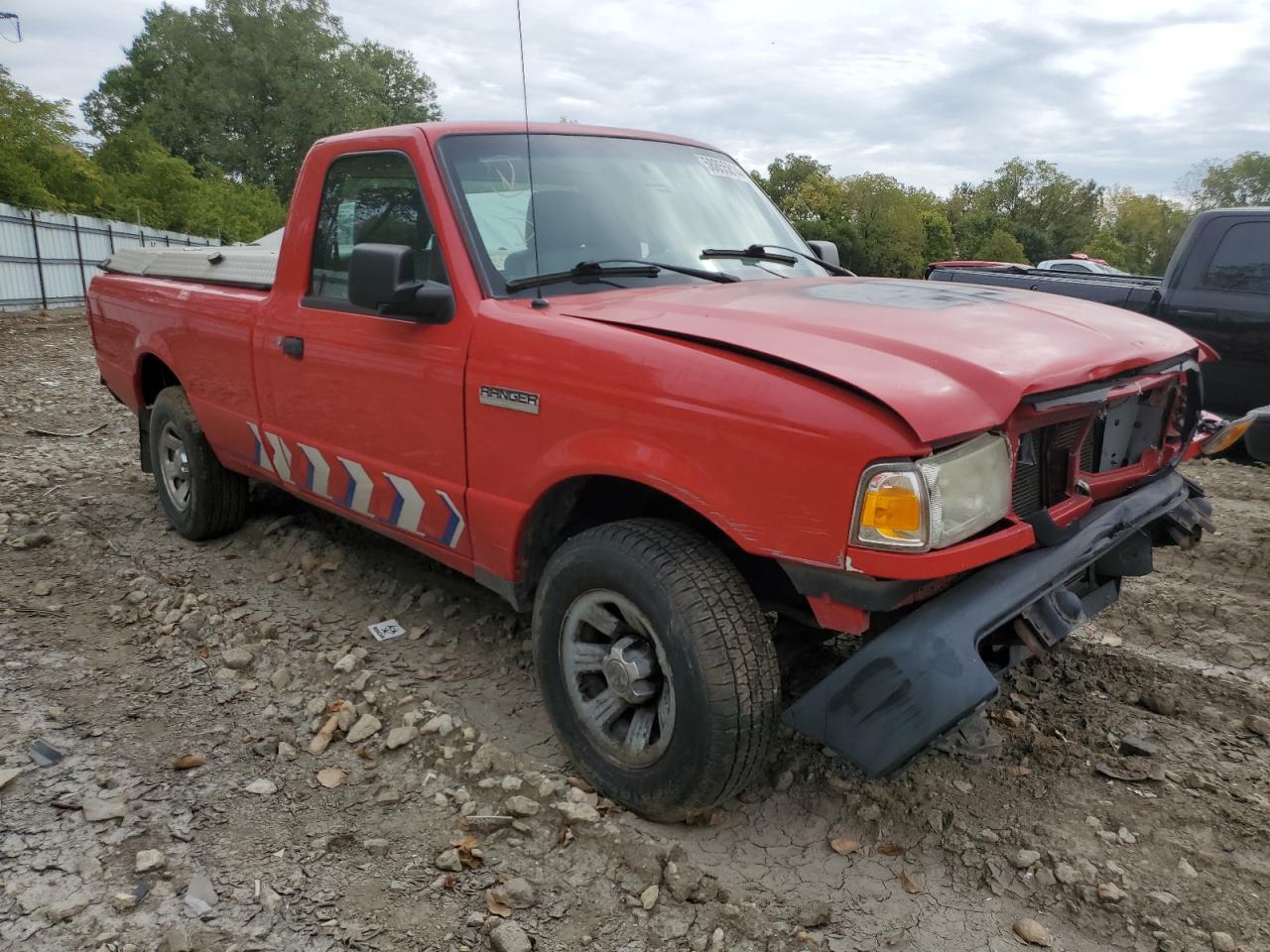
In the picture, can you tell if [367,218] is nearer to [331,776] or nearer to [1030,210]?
[331,776]

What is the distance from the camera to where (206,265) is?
15.6 ft

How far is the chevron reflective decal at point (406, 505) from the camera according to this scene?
11.2ft

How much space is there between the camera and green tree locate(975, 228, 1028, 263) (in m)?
59.4

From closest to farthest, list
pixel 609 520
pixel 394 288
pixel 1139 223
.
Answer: pixel 394 288, pixel 609 520, pixel 1139 223

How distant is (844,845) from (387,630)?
7.08 ft

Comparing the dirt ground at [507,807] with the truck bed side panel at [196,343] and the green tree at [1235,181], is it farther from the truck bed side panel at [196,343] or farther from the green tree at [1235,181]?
the green tree at [1235,181]

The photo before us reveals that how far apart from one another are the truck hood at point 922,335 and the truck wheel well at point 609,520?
0.54m

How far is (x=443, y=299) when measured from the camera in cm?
307

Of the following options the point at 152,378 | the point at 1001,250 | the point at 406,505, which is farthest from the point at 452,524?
the point at 1001,250

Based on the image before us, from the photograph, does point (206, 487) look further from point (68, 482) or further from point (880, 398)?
point (880, 398)

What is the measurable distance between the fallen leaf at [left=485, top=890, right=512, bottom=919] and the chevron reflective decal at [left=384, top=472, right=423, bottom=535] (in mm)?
1401

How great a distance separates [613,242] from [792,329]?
101 centimetres

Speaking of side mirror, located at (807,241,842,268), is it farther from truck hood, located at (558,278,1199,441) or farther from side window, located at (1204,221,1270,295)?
side window, located at (1204,221,1270,295)

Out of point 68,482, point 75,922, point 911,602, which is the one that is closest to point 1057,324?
point 911,602
